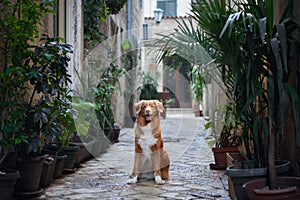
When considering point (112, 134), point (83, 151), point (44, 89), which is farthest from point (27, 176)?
point (112, 134)

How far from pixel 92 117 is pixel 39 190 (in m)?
2.30

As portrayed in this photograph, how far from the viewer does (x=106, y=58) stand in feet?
24.9

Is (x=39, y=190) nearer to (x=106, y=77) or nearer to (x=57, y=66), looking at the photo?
(x=57, y=66)

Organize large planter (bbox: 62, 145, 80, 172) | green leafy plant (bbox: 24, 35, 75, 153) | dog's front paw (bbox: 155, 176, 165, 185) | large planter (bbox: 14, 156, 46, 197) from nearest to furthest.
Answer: green leafy plant (bbox: 24, 35, 75, 153), large planter (bbox: 14, 156, 46, 197), dog's front paw (bbox: 155, 176, 165, 185), large planter (bbox: 62, 145, 80, 172)

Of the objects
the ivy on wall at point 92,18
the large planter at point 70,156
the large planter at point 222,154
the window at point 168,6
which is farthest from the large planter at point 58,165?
the window at point 168,6

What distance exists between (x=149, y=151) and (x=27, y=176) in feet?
3.78

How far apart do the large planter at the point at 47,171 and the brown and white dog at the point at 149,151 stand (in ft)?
2.29

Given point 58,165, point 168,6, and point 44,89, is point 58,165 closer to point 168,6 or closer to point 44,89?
point 44,89

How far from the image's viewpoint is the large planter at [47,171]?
3605mm

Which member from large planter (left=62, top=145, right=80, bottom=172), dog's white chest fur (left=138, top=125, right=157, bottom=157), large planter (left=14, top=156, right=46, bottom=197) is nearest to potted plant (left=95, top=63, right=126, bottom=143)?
large planter (left=62, top=145, right=80, bottom=172)

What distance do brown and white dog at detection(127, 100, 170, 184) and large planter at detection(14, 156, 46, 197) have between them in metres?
0.93

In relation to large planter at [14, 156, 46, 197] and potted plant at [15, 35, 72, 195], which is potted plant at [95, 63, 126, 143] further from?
large planter at [14, 156, 46, 197]

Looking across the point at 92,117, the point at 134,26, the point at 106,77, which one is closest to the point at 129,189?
the point at 92,117

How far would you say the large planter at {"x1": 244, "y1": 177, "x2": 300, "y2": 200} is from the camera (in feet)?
7.04
